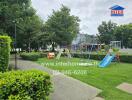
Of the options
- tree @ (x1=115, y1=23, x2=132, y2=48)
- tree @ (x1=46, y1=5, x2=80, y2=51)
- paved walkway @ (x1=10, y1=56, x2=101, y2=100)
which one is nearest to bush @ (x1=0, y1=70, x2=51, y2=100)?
paved walkway @ (x1=10, y1=56, x2=101, y2=100)

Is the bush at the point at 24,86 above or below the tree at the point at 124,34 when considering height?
below

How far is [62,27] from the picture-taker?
1652 inches

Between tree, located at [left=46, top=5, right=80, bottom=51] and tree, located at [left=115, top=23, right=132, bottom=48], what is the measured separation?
27805mm

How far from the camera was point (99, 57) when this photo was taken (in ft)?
100

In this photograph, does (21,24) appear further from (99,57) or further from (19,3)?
(99,57)

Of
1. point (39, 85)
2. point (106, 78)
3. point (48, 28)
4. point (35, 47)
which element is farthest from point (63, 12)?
point (39, 85)

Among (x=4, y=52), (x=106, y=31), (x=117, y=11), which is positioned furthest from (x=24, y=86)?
(x=106, y=31)

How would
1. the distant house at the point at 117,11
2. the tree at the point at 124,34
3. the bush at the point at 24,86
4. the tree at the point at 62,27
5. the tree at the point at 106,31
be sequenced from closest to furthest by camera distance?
the bush at the point at 24,86, the distant house at the point at 117,11, the tree at the point at 62,27, the tree at the point at 124,34, the tree at the point at 106,31

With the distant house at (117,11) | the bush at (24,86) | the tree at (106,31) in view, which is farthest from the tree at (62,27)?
the bush at (24,86)

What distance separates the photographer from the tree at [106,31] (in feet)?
238

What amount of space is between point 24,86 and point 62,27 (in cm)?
3667

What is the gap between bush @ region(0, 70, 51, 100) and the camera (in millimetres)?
5559

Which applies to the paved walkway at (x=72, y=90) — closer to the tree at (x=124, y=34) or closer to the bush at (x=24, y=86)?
the bush at (x=24, y=86)

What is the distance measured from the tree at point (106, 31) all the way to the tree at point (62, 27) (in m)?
30.1
